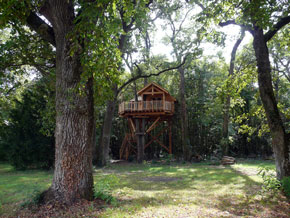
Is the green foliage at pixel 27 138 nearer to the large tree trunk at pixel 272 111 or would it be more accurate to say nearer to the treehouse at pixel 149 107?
the treehouse at pixel 149 107

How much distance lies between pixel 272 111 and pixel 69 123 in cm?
615

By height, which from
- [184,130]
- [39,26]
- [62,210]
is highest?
[39,26]

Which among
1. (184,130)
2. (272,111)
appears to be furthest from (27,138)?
(272,111)

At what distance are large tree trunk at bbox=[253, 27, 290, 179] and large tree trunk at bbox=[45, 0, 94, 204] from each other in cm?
554

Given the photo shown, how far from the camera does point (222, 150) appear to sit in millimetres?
19125

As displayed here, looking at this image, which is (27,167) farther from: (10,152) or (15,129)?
(15,129)

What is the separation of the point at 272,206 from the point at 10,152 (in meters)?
15.2

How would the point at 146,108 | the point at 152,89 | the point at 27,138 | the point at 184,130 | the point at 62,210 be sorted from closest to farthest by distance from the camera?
the point at 62,210 → the point at 27,138 → the point at 146,108 → the point at 152,89 → the point at 184,130

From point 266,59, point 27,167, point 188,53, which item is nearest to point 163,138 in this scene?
point 188,53

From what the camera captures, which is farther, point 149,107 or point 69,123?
point 149,107

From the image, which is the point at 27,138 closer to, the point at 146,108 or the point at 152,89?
the point at 146,108

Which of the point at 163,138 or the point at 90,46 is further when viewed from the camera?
the point at 163,138

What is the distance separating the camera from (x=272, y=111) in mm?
7109

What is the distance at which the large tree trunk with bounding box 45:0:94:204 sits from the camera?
5.31 m
